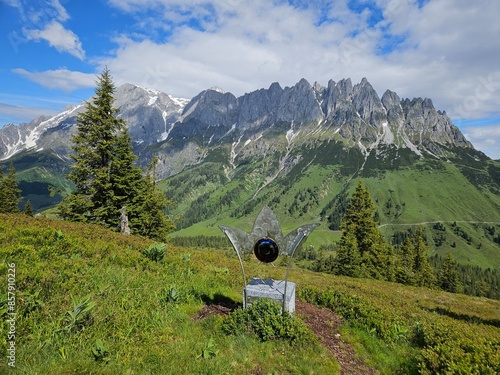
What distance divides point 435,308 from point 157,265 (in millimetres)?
18217

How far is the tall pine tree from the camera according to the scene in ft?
90.5

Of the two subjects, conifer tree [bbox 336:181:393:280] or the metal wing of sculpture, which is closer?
the metal wing of sculpture

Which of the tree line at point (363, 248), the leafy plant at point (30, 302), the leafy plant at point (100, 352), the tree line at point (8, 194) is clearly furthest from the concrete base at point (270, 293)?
the tree line at point (8, 194)

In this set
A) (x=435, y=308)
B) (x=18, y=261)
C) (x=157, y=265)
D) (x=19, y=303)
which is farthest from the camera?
(x=435, y=308)

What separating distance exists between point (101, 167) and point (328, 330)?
27059 mm

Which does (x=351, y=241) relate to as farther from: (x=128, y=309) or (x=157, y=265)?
(x=128, y=309)

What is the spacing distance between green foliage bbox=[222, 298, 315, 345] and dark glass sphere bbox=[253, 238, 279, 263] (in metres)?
1.62

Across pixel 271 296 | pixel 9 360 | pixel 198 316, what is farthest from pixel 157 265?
pixel 9 360

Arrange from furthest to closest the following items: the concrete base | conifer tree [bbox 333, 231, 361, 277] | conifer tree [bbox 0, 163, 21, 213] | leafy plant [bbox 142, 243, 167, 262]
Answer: conifer tree [bbox 0, 163, 21, 213], conifer tree [bbox 333, 231, 361, 277], leafy plant [bbox 142, 243, 167, 262], the concrete base

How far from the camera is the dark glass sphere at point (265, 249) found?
10.6m

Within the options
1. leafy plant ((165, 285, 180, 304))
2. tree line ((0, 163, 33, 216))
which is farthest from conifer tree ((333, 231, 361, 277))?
tree line ((0, 163, 33, 216))

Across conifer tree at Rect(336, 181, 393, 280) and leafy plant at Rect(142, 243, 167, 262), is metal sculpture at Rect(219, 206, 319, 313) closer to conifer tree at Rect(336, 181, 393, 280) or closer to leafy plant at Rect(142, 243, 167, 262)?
leafy plant at Rect(142, 243, 167, 262)

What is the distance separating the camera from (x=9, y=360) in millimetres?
5363

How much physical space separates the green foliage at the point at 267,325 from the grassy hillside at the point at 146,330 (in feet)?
0.61
